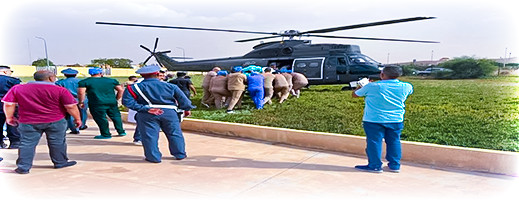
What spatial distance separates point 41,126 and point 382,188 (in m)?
4.01

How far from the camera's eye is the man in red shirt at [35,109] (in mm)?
4516

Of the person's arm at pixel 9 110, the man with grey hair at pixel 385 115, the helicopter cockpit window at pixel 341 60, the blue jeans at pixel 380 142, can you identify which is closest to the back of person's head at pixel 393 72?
the man with grey hair at pixel 385 115

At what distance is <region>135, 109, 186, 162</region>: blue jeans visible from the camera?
5207 millimetres

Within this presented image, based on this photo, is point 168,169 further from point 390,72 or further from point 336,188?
point 390,72

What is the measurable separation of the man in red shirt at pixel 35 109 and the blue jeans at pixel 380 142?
3686mm

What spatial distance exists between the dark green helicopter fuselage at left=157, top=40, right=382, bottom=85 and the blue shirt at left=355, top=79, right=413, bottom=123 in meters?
9.95

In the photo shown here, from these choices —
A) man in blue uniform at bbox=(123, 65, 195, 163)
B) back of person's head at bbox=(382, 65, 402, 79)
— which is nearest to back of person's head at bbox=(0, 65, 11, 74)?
man in blue uniform at bbox=(123, 65, 195, 163)

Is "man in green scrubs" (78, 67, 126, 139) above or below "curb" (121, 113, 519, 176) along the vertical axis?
above

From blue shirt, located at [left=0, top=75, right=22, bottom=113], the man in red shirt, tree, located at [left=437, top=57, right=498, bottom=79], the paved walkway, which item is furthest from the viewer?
tree, located at [left=437, top=57, right=498, bottom=79]

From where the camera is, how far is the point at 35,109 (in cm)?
451

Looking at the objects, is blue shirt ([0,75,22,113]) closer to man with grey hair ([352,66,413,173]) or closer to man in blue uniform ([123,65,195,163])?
man in blue uniform ([123,65,195,163])

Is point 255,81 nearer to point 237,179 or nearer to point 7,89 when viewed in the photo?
point 7,89

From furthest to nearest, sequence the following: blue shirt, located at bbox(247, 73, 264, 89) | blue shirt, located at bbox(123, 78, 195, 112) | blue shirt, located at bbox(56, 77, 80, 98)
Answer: blue shirt, located at bbox(247, 73, 264, 89)
blue shirt, located at bbox(56, 77, 80, 98)
blue shirt, located at bbox(123, 78, 195, 112)

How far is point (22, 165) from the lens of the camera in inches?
179
